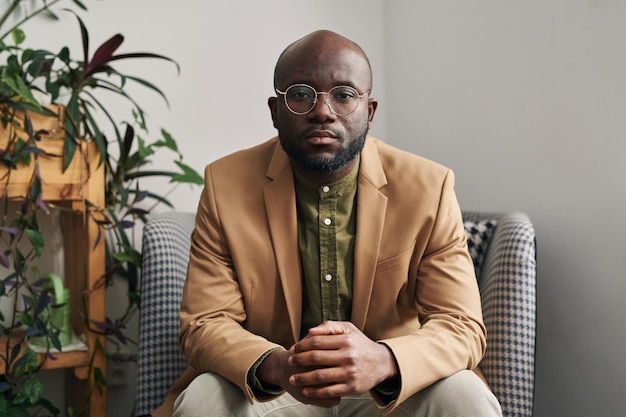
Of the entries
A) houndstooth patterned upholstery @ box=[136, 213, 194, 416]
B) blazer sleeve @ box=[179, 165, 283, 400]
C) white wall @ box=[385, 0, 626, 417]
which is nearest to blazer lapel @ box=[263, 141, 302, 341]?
blazer sleeve @ box=[179, 165, 283, 400]

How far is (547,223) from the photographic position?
1.99 meters

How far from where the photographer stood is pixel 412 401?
1390mm

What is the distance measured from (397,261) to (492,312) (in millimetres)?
308

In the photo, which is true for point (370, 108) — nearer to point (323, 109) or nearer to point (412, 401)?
point (323, 109)

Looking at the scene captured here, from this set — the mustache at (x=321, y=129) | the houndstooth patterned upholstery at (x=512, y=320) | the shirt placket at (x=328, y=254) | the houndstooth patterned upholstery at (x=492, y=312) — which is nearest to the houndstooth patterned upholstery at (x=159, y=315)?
the houndstooth patterned upholstery at (x=492, y=312)

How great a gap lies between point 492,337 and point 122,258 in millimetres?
975

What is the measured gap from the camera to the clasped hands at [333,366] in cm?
128

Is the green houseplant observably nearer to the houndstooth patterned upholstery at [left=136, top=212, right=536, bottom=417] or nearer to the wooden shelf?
the wooden shelf

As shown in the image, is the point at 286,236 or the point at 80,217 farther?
the point at 80,217

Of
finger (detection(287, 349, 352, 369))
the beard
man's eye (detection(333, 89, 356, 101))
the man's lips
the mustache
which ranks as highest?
man's eye (detection(333, 89, 356, 101))

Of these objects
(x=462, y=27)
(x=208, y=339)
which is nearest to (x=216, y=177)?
(x=208, y=339)

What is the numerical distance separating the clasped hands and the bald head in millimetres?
Result: 495

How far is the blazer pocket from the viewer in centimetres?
155

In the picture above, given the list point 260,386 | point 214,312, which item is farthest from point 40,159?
point 260,386
